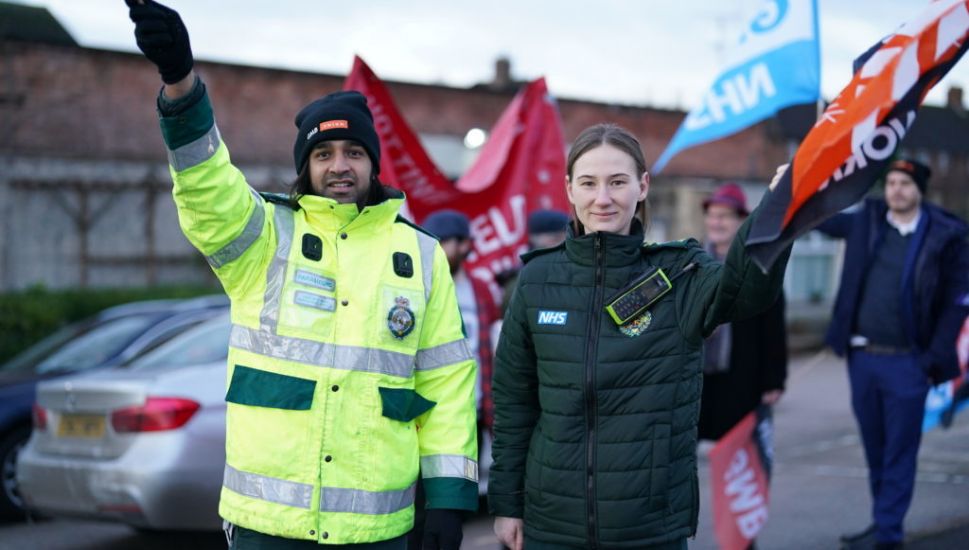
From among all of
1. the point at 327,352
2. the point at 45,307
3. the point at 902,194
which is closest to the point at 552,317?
the point at 327,352

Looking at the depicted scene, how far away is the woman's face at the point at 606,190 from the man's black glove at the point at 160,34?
4.10ft

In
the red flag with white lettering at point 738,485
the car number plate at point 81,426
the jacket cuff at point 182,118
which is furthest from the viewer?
the car number plate at point 81,426

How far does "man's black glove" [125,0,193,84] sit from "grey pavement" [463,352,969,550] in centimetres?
479

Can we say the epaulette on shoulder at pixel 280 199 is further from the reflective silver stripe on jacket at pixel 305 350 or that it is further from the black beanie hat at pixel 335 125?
the reflective silver stripe on jacket at pixel 305 350

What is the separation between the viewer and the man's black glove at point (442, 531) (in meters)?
3.29

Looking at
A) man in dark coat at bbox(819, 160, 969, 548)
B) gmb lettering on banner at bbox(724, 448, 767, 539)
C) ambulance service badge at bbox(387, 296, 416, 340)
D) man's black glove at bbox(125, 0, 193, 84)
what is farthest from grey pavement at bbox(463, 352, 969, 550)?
man's black glove at bbox(125, 0, 193, 84)

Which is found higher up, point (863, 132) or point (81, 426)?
point (863, 132)

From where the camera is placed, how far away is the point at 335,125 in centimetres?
335

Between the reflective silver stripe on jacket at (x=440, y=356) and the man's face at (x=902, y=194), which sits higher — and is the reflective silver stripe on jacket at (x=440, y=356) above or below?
below

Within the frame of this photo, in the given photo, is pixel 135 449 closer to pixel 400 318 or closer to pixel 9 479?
pixel 9 479

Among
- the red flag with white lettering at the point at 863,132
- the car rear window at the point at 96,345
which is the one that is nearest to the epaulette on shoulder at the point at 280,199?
the red flag with white lettering at the point at 863,132

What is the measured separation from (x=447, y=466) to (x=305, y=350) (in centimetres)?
58

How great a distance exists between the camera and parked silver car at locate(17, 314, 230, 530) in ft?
20.5

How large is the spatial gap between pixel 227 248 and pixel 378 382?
0.57 meters
